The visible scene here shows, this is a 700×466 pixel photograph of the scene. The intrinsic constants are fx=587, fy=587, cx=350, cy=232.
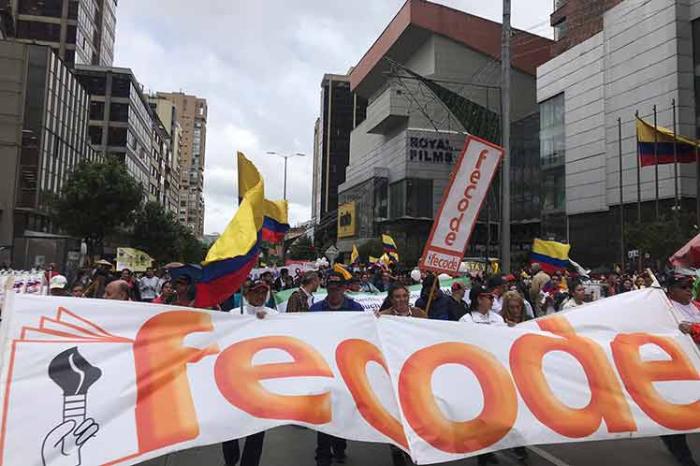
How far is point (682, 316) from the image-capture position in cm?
570

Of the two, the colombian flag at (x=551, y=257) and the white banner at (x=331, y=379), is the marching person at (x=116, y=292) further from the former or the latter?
the colombian flag at (x=551, y=257)

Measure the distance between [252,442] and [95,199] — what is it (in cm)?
3064

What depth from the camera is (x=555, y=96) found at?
48.4 metres

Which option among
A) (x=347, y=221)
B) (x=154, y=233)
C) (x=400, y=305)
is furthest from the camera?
(x=347, y=221)

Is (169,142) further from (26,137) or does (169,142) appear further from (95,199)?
(95,199)

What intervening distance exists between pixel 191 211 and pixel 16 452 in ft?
547

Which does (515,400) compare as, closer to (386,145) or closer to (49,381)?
(49,381)

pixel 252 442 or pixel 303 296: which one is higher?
pixel 303 296

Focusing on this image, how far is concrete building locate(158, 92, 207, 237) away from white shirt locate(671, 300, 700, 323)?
514 ft

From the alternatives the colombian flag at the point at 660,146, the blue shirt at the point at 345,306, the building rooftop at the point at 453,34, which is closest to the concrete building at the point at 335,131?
the building rooftop at the point at 453,34

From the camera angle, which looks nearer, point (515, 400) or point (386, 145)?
point (515, 400)

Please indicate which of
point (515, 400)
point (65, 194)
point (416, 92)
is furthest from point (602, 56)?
point (515, 400)

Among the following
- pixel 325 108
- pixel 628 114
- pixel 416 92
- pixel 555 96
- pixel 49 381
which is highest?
pixel 325 108

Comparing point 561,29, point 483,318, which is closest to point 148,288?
point 483,318
